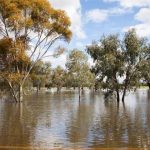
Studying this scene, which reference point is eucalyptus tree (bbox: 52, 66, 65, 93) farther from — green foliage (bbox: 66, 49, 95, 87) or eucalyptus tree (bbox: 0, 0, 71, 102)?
eucalyptus tree (bbox: 0, 0, 71, 102)

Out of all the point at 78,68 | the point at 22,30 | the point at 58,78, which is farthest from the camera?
the point at 58,78

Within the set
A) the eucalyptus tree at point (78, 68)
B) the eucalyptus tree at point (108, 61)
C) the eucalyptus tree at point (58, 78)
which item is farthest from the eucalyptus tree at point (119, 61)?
the eucalyptus tree at point (58, 78)

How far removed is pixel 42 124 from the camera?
1040 inches

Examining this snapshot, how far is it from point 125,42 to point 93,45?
447 cm

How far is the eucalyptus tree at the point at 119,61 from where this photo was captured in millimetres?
55969

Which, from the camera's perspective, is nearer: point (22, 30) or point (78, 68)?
point (22, 30)

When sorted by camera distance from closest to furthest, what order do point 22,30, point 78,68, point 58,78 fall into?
point 22,30 < point 78,68 < point 58,78

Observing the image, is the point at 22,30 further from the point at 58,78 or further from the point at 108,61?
the point at 58,78

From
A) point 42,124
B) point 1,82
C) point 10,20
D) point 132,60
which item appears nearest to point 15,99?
point 1,82

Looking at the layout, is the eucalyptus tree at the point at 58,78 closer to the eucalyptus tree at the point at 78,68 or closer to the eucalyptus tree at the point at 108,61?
the eucalyptus tree at the point at 78,68

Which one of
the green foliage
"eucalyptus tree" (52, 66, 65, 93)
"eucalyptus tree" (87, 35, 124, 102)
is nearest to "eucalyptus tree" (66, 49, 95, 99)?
the green foliage

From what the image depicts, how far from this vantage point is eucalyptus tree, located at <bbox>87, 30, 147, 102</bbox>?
184 feet

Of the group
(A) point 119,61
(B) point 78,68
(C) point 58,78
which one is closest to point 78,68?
(B) point 78,68

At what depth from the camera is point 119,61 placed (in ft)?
186
